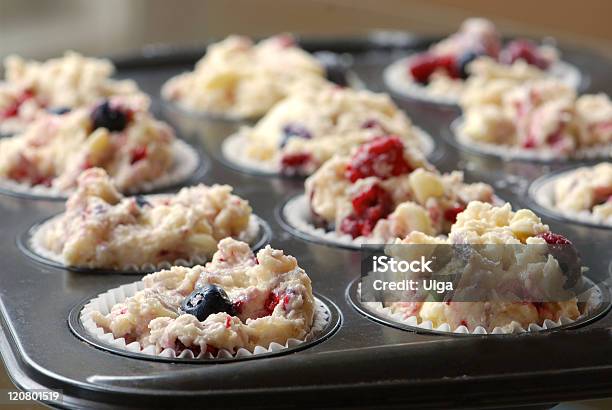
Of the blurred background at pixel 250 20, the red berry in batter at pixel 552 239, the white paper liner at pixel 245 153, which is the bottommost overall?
the blurred background at pixel 250 20

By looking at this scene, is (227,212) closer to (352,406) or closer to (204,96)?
(352,406)

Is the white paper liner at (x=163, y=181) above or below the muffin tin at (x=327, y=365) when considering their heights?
below

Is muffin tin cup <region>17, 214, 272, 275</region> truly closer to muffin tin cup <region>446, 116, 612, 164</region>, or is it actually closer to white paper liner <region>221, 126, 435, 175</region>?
white paper liner <region>221, 126, 435, 175</region>

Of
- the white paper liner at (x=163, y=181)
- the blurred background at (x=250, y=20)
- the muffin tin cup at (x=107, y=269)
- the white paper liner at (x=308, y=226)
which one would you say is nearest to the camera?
the muffin tin cup at (x=107, y=269)

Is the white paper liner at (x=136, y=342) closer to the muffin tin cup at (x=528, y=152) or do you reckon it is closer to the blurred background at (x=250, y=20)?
the muffin tin cup at (x=528, y=152)

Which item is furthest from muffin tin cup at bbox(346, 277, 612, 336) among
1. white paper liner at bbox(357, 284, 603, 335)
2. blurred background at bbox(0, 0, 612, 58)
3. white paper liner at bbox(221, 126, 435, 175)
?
blurred background at bbox(0, 0, 612, 58)

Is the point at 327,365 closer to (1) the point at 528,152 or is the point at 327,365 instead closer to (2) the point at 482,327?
(2) the point at 482,327

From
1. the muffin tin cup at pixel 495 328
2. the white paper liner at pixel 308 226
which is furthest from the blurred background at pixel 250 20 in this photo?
the muffin tin cup at pixel 495 328
